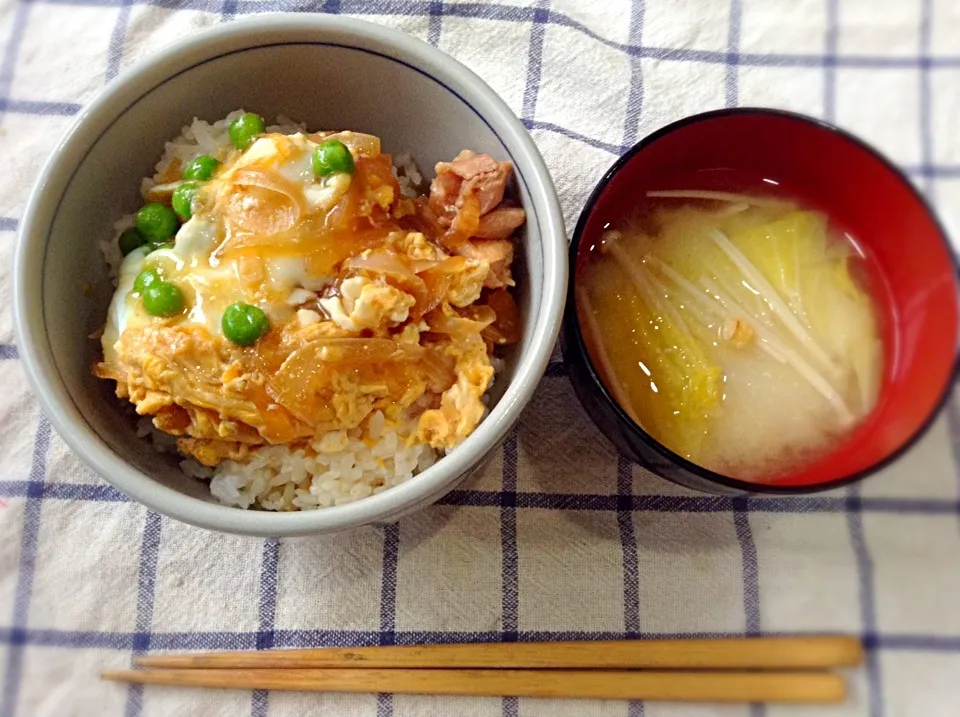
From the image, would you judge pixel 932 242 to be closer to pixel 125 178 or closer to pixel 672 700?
pixel 672 700

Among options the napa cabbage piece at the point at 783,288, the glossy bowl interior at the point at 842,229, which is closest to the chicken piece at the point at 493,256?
the glossy bowl interior at the point at 842,229

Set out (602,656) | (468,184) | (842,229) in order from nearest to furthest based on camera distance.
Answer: (468,184) < (602,656) < (842,229)

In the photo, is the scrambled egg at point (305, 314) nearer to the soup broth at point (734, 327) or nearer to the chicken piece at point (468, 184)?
the chicken piece at point (468, 184)

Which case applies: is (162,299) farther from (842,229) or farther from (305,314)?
(842,229)

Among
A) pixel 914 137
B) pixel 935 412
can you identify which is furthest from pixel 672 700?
pixel 914 137

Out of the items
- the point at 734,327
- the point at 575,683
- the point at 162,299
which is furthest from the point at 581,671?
the point at 162,299

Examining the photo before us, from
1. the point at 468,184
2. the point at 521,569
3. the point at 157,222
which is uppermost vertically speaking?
the point at 468,184
